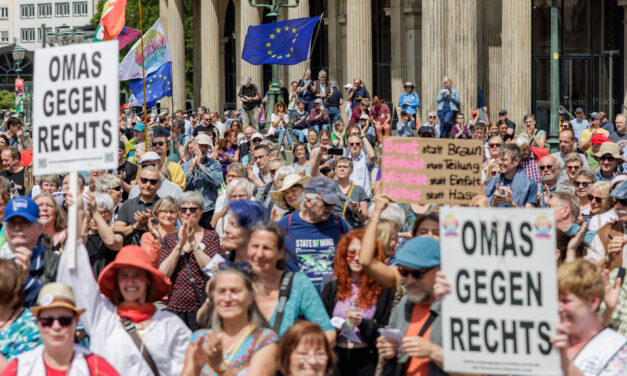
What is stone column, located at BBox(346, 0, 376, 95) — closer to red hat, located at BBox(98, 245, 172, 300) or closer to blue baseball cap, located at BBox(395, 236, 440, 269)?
red hat, located at BBox(98, 245, 172, 300)


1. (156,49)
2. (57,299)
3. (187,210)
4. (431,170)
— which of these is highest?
(156,49)

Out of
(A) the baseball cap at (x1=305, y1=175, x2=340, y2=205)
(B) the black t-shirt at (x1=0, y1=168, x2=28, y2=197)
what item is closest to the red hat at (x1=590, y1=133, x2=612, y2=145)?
(B) the black t-shirt at (x1=0, y1=168, x2=28, y2=197)

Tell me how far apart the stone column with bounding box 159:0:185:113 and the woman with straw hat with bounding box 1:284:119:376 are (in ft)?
143

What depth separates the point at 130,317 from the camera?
7.03 metres

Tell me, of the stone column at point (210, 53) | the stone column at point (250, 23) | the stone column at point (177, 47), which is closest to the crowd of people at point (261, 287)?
the stone column at point (250, 23)

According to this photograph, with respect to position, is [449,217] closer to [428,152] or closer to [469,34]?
[428,152]

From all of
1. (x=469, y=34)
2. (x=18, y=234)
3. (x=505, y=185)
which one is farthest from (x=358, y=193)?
(x=469, y=34)

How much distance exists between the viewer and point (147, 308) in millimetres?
7070

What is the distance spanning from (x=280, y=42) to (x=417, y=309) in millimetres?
21246

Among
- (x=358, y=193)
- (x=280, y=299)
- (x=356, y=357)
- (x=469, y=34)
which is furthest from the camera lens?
(x=469, y=34)

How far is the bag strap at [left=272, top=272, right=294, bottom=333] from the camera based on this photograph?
7105 millimetres

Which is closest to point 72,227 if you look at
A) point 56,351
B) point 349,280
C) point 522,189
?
point 56,351

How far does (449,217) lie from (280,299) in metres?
1.41

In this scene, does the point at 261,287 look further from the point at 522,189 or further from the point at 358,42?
the point at 358,42
